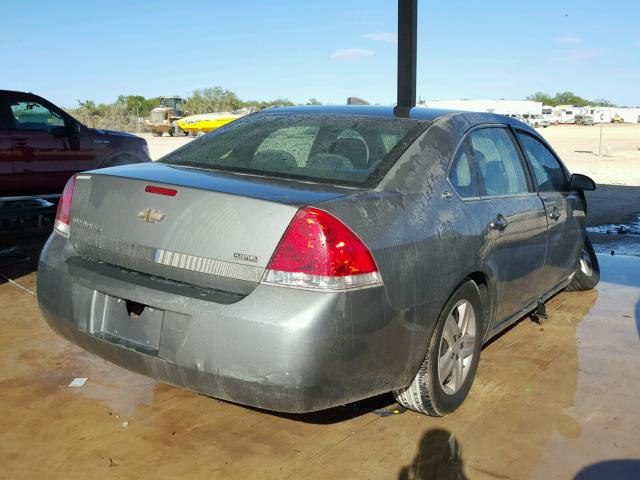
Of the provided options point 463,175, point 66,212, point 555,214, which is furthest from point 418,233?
point 555,214

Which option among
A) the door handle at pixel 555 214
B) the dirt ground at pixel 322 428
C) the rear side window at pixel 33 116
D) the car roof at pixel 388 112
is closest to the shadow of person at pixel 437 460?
the dirt ground at pixel 322 428

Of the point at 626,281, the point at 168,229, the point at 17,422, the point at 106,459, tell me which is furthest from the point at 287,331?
the point at 626,281

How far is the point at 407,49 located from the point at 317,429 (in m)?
6.15

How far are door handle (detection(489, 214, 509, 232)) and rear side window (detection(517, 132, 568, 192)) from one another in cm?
93

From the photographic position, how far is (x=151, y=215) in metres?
2.96

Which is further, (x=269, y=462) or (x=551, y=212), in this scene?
(x=551, y=212)

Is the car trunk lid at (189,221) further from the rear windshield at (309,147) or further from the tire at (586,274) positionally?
the tire at (586,274)

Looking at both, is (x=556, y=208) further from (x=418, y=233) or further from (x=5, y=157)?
(x=5, y=157)

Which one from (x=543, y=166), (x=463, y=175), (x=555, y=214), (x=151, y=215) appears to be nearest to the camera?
(x=151, y=215)

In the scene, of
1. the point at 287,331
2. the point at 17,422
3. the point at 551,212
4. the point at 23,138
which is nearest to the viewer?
the point at 287,331

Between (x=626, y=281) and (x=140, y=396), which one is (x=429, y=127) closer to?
(x=140, y=396)

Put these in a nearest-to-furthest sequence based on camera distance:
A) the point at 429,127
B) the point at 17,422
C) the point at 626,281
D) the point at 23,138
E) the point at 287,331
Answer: the point at 287,331 → the point at 17,422 → the point at 429,127 → the point at 626,281 → the point at 23,138

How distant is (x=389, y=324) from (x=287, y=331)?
483 mm

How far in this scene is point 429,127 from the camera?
358 centimetres
